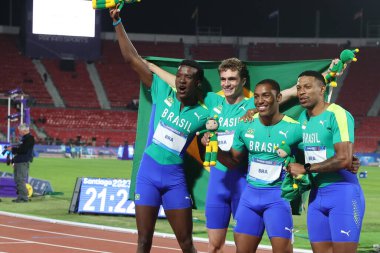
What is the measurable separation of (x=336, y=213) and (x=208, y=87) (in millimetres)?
2489

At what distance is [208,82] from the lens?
8.55 m

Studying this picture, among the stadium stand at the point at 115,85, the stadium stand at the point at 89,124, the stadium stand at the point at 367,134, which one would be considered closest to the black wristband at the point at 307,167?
the stadium stand at the point at 115,85

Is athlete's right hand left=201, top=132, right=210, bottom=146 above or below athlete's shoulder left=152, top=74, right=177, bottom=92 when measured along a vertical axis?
below

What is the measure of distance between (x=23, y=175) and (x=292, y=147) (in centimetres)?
1170

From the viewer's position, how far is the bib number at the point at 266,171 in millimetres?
6887

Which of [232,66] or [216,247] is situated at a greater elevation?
[232,66]

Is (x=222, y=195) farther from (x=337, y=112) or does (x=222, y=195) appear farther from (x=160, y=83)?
(x=337, y=112)

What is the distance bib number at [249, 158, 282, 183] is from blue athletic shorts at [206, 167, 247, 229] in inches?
25.0

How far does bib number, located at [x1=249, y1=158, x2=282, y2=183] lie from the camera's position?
6887 mm

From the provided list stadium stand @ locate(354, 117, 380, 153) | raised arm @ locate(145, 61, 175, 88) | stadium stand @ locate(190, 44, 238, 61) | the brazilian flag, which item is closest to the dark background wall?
stadium stand @ locate(190, 44, 238, 61)

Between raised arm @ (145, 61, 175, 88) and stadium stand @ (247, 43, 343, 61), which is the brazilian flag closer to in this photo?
raised arm @ (145, 61, 175, 88)

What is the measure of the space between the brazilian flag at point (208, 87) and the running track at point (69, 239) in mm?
2444

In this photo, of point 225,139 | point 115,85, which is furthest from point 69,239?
point 115,85

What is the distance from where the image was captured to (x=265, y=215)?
22.3 ft
